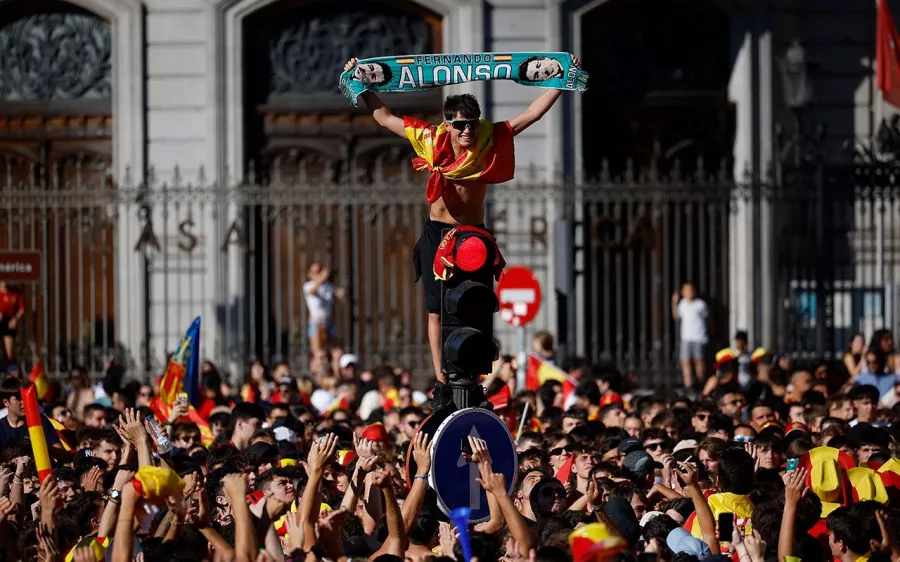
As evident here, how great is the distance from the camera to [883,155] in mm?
21031

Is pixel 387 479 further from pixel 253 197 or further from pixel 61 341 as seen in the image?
pixel 61 341

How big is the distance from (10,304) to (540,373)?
670cm

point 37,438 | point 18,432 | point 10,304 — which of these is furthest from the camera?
point 10,304

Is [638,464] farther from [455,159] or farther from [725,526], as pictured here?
[455,159]

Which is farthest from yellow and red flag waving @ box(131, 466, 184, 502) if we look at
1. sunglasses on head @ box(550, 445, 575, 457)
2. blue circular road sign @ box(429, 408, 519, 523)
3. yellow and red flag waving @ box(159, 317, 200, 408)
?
yellow and red flag waving @ box(159, 317, 200, 408)

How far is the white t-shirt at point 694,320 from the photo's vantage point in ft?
67.7

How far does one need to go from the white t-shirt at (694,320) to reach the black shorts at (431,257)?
38.5 ft

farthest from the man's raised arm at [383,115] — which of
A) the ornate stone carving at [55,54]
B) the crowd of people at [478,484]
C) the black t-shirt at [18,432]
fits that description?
the ornate stone carving at [55,54]

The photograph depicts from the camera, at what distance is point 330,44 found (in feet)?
77.6

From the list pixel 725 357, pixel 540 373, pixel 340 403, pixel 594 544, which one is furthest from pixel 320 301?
pixel 594 544

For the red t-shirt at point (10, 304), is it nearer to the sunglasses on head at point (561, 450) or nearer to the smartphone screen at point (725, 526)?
the sunglasses on head at point (561, 450)

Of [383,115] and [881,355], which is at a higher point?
[383,115]

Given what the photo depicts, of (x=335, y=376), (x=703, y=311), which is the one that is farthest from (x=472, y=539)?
(x=703, y=311)

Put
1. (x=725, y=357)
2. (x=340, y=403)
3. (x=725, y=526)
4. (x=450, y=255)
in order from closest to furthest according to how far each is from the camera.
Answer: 1. (x=725, y=526)
2. (x=450, y=255)
3. (x=340, y=403)
4. (x=725, y=357)
